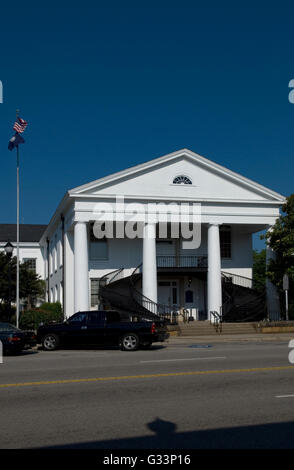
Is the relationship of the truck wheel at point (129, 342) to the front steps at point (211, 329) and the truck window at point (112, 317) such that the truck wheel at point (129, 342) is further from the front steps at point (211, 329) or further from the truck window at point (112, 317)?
the front steps at point (211, 329)

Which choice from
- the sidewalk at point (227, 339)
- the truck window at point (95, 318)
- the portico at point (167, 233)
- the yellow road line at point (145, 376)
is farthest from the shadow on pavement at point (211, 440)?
the portico at point (167, 233)

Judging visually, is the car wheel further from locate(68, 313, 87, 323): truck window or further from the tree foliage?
the tree foliage

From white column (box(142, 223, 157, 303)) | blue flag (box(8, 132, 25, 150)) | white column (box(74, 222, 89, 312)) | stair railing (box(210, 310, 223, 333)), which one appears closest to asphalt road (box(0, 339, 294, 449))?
stair railing (box(210, 310, 223, 333))

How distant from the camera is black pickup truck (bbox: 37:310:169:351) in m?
21.7

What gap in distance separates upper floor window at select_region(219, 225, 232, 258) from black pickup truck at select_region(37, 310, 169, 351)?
53.9 feet

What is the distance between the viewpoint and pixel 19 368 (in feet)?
52.1

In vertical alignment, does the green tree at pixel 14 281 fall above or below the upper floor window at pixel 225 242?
below

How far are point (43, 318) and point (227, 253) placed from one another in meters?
13.5

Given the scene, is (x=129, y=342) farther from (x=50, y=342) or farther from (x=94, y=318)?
(x=50, y=342)

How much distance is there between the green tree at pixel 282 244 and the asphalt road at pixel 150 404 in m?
16.0

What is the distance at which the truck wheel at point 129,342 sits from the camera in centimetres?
2167

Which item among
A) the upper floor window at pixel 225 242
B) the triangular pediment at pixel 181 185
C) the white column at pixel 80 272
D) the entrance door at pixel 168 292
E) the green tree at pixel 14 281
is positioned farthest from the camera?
the upper floor window at pixel 225 242
